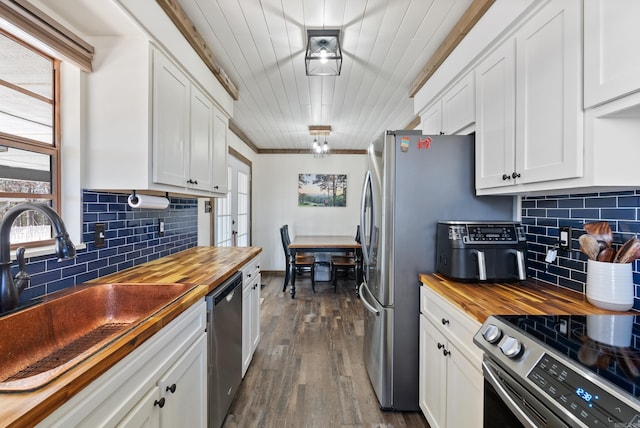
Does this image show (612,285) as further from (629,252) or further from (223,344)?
(223,344)

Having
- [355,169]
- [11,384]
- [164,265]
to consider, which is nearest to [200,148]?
[164,265]

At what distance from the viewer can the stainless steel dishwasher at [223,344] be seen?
1.43m

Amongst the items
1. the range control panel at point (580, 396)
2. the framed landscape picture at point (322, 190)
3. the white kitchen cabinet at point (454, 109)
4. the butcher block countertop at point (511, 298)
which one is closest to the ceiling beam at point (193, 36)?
the white kitchen cabinet at point (454, 109)

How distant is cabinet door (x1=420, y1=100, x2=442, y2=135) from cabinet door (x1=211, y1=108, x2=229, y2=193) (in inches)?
73.4

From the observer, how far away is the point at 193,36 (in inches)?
70.2

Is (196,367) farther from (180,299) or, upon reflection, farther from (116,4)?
(116,4)

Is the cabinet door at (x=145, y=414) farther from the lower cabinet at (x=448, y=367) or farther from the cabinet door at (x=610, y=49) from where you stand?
the cabinet door at (x=610, y=49)

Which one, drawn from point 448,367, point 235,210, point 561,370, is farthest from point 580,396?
point 235,210

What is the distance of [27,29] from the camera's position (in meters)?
1.13

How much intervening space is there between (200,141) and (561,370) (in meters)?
2.26

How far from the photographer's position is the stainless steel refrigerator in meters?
1.74

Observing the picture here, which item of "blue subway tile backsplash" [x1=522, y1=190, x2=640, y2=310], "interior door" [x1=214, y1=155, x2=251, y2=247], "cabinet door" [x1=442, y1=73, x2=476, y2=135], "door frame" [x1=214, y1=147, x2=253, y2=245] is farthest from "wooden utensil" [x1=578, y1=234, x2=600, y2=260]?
"door frame" [x1=214, y1=147, x2=253, y2=245]

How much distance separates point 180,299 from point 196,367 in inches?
14.8

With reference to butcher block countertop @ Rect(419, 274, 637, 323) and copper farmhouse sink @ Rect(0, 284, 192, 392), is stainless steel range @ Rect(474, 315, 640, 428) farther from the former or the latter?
copper farmhouse sink @ Rect(0, 284, 192, 392)
